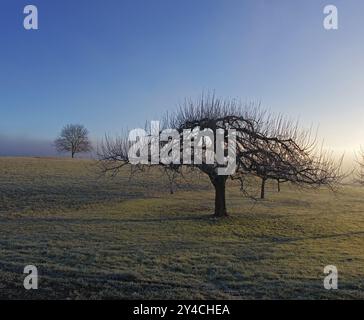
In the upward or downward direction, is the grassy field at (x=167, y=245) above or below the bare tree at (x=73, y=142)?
below

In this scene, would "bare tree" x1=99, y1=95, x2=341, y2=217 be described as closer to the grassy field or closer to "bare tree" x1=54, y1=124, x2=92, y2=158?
the grassy field

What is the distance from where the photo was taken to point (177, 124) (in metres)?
24.5

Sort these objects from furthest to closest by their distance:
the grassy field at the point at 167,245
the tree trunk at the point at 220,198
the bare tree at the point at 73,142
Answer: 1. the bare tree at the point at 73,142
2. the tree trunk at the point at 220,198
3. the grassy field at the point at 167,245

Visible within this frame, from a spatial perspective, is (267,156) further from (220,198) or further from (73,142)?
(73,142)

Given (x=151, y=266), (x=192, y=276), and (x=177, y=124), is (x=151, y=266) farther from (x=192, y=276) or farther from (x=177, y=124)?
(x=177, y=124)

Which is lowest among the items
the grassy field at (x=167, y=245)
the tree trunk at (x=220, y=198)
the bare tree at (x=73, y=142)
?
the grassy field at (x=167, y=245)

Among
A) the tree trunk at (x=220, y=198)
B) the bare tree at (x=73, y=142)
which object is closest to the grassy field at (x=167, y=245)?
the tree trunk at (x=220, y=198)

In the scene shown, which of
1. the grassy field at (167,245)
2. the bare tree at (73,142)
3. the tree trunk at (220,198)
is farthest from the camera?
the bare tree at (73,142)

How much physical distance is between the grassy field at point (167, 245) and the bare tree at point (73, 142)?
174 feet

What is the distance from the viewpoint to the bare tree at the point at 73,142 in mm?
90875

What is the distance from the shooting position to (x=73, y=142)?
91.1 meters

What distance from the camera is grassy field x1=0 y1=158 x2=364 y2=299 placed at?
10094 millimetres

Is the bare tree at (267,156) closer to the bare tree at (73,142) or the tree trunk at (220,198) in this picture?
the tree trunk at (220,198)

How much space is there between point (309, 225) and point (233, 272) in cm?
1466
